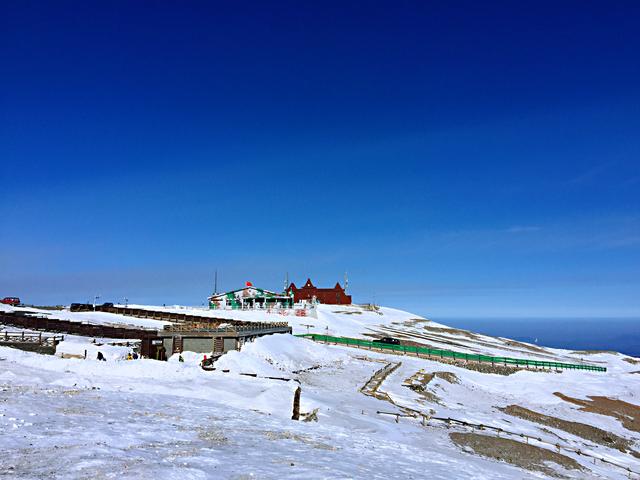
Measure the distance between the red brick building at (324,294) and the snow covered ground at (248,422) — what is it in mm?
96543

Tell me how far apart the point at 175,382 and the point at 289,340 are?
80.0 feet

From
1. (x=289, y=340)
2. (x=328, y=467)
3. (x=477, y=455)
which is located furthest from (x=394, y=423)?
(x=289, y=340)

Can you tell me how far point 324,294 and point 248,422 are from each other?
404ft

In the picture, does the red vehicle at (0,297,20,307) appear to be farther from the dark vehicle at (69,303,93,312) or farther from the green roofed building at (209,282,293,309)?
the green roofed building at (209,282,293,309)

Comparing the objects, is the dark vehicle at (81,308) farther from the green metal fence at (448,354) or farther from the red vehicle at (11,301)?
the green metal fence at (448,354)

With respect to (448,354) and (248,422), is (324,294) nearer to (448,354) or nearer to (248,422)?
(448,354)

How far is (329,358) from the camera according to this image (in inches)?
1917

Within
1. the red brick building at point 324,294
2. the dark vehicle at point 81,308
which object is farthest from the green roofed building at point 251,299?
the red brick building at point 324,294

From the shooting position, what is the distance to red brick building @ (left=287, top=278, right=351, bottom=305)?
464ft

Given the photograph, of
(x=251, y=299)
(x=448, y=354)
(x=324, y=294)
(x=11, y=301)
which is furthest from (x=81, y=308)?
(x=324, y=294)

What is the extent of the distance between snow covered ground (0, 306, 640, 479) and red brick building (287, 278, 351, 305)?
3801 inches

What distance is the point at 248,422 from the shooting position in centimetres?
1958

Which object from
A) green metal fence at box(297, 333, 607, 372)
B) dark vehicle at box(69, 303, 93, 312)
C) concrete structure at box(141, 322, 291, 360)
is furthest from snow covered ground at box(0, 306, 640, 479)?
dark vehicle at box(69, 303, 93, 312)

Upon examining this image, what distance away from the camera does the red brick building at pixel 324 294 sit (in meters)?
141
